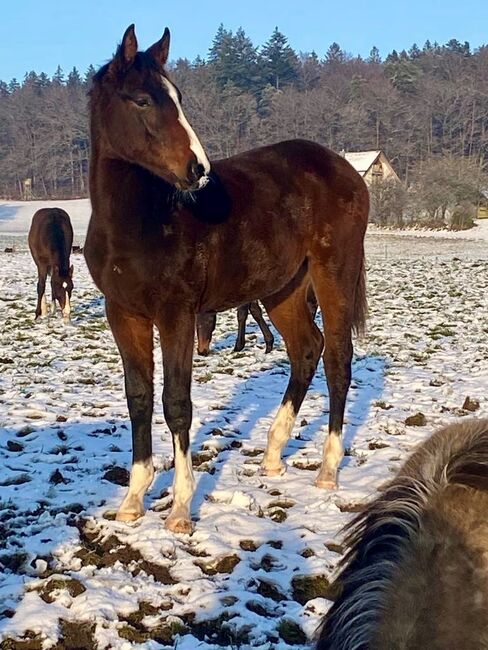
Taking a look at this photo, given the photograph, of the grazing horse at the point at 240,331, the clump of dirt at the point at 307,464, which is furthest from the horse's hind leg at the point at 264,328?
the clump of dirt at the point at 307,464

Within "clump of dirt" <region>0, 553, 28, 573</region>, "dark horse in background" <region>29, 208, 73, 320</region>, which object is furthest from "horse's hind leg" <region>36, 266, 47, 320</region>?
"clump of dirt" <region>0, 553, 28, 573</region>

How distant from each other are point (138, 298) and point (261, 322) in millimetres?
4902

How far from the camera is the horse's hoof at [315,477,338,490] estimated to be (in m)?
3.95

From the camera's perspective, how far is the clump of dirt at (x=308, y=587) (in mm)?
2808

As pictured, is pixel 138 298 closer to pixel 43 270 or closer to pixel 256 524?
pixel 256 524

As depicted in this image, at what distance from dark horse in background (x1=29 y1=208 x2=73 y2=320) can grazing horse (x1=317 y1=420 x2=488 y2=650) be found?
9.38 meters

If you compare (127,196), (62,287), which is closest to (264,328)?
(62,287)

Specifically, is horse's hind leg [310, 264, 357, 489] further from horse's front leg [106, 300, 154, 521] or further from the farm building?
the farm building

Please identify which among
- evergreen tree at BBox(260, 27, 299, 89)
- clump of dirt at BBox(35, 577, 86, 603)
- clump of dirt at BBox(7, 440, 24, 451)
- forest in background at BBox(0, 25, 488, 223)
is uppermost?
evergreen tree at BBox(260, 27, 299, 89)

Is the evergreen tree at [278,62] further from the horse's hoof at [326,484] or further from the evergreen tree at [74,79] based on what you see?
the horse's hoof at [326,484]

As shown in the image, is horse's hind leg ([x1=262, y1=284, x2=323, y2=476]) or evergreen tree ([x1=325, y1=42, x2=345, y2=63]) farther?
evergreen tree ([x1=325, y1=42, x2=345, y2=63])

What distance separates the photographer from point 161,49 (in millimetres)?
3514

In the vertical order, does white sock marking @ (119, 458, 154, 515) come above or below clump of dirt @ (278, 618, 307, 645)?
above

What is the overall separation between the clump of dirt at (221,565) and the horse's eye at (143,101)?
7.44 ft
